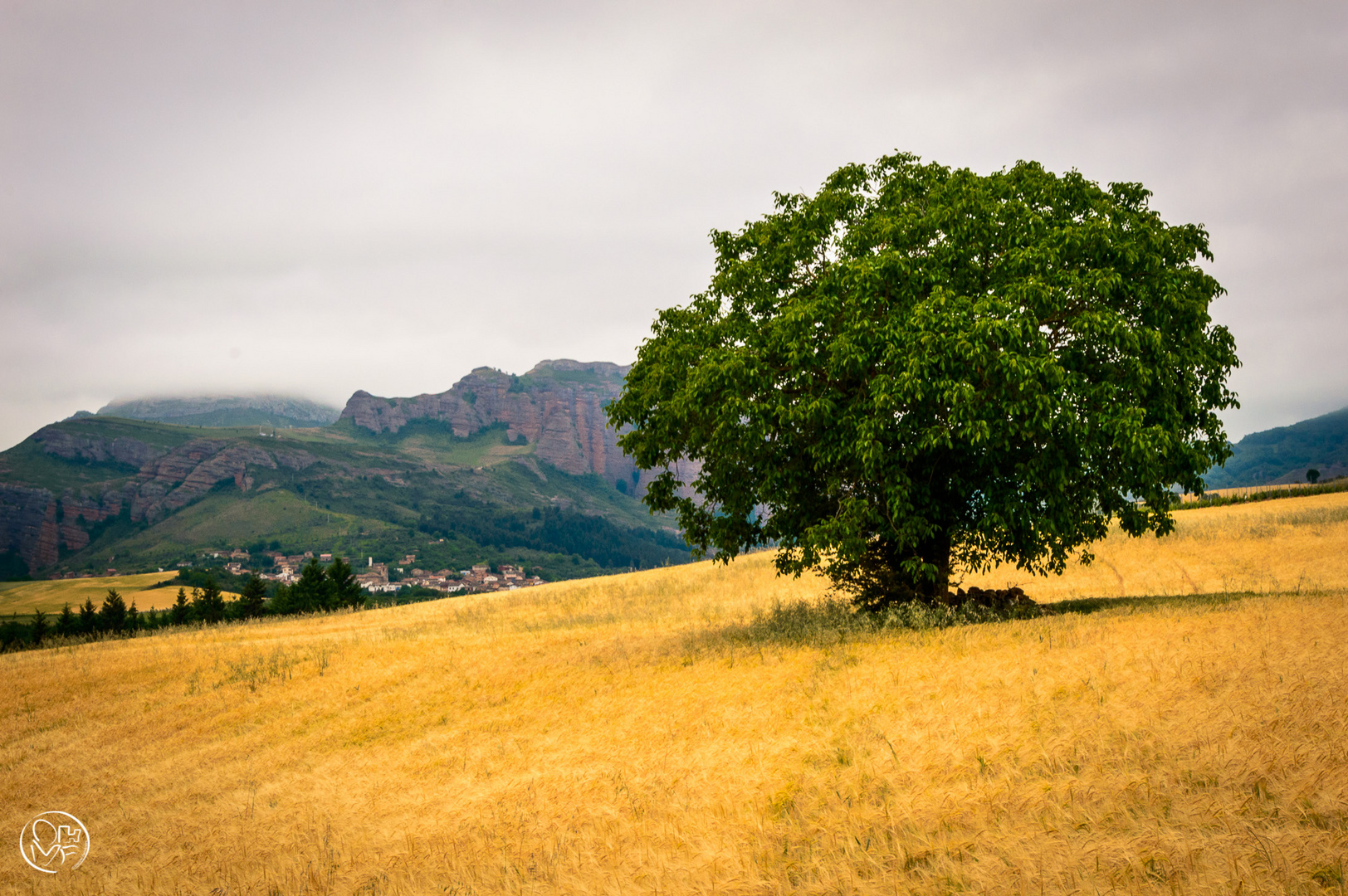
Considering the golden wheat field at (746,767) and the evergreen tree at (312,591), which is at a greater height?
the golden wheat field at (746,767)

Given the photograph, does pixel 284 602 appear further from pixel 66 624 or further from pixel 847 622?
pixel 847 622

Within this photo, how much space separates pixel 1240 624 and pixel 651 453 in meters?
13.2

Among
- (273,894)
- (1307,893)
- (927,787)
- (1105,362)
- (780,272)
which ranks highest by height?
(780,272)

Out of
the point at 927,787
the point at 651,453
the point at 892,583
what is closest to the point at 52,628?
the point at 651,453

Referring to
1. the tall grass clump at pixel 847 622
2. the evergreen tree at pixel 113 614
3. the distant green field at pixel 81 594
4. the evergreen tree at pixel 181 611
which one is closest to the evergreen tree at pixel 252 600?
the evergreen tree at pixel 181 611

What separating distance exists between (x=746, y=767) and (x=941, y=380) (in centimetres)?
860

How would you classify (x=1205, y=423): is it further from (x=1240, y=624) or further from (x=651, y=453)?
(x=651, y=453)

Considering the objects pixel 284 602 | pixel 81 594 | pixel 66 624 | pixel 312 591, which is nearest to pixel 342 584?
pixel 312 591

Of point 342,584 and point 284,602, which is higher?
point 342,584

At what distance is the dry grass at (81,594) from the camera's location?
476 feet

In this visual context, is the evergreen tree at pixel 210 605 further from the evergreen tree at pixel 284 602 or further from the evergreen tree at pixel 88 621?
the evergreen tree at pixel 88 621

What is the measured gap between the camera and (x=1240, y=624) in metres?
12.9

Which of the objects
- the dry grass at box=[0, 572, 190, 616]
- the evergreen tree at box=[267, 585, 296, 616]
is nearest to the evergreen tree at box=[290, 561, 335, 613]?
the evergreen tree at box=[267, 585, 296, 616]

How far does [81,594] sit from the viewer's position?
169 m
